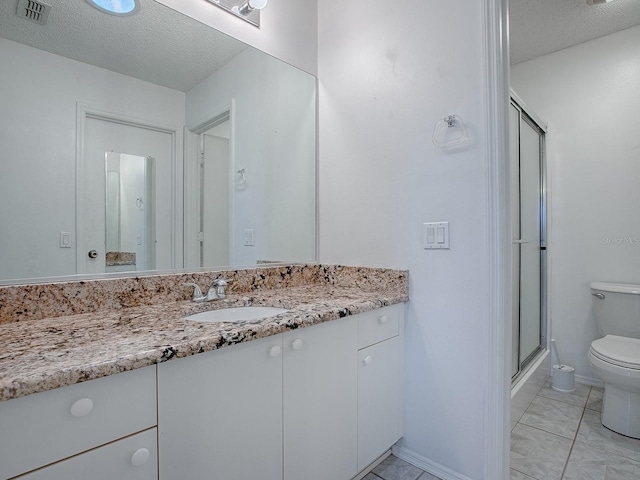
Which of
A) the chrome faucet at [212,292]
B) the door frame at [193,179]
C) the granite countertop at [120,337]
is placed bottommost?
the granite countertop at [120,337]

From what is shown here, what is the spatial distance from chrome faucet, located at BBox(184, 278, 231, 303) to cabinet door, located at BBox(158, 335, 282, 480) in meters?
0.47

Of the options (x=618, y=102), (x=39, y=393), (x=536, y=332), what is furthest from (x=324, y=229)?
(x=618, y=102)

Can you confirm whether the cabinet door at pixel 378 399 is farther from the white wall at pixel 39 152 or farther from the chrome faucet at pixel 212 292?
the white wall at pixel 39 152

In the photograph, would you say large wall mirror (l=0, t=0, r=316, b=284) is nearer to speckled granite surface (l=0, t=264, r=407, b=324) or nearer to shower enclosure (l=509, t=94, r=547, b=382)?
speckled granite surface (l=0, t=264, r=407, b=324)

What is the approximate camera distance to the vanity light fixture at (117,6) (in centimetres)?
122

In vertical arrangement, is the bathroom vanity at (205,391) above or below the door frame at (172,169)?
below

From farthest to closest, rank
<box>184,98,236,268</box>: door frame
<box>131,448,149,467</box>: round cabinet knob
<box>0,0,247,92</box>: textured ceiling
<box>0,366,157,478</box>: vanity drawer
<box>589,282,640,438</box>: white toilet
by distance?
<box>589,282,640,438</box>: white toilet < <box>184,98,236,268</box>: door frame < <box>0,0,247,92</box>: textured ceiling < <box>131,448,149,467</box>: round cabinet knob < <box>0,366,157,478</box>: vanity drawer

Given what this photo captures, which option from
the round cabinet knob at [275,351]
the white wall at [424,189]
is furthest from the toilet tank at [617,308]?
the round cabinet knob at [275,351]

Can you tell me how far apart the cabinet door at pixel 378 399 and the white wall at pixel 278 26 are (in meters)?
1.54

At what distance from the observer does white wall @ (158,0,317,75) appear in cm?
149

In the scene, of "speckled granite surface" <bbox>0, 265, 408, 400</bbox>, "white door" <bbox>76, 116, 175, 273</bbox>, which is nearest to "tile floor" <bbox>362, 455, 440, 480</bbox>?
"speckled granite surface" <bbox>0, 265, 408, 400</bbox>

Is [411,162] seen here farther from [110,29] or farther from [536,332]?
[536,332]

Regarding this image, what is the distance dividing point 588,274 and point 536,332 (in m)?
0.53

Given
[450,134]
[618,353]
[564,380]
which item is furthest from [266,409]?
[564,380]
